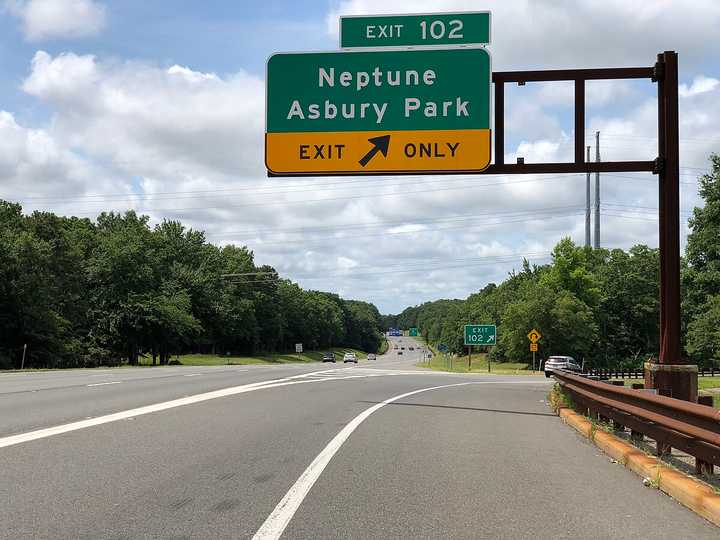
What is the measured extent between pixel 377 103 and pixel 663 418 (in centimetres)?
971

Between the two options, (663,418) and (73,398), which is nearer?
(663,418)

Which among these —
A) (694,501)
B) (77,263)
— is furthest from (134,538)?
(77,263)

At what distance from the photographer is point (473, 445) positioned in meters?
11.2

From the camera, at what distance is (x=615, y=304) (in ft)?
325

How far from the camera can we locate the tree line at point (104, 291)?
61.5 meters

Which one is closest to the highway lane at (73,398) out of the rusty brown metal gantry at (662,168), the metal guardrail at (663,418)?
the rusty brown metal gantry at (662,168)

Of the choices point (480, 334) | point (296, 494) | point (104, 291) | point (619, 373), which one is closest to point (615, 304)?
point (619, 373)

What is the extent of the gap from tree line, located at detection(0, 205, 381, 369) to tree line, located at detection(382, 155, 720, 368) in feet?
98.6

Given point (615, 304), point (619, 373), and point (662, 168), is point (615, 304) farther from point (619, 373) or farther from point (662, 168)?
point (662, 168)

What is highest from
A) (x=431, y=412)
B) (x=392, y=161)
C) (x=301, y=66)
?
(x=301, y=66)

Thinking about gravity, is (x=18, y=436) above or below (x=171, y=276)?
below

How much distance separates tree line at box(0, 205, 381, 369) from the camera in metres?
61.5

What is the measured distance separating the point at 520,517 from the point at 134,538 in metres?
3.24

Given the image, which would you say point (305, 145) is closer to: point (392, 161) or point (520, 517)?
point (392, 161)
